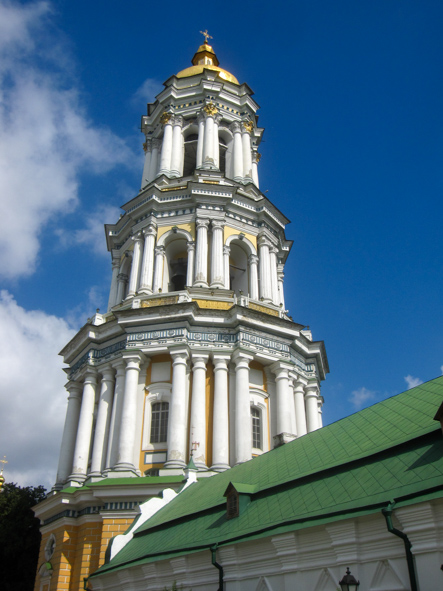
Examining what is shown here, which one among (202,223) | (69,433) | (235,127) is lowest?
(69,433)

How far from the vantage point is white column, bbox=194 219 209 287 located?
2762cm

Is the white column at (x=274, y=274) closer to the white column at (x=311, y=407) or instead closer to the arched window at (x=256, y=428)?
the white column at (x=311, y=407)

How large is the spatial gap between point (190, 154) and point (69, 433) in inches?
725

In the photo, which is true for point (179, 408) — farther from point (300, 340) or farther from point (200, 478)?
point (300, 340)

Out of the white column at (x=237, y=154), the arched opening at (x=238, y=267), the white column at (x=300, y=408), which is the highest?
the white column at (x=237, y=154)

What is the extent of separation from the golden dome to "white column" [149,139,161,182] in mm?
4692

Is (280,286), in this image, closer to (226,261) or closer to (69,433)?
(226,261)

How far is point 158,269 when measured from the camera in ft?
94.5

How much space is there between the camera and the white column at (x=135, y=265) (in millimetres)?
28461

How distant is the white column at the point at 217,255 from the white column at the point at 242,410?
429 centimetres

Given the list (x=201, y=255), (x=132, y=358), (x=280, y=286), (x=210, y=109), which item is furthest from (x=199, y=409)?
(x=210, y=109)

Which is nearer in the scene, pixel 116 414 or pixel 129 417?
pixel 129 417

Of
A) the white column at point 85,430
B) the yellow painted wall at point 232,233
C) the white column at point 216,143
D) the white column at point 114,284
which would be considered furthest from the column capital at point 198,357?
the white column at point 216,143

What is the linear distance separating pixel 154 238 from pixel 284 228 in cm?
764
